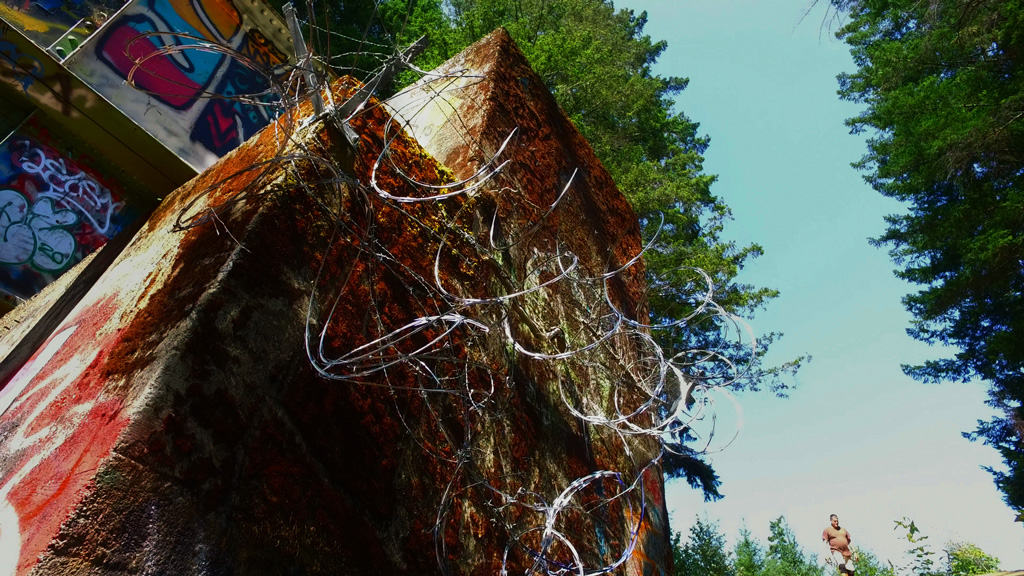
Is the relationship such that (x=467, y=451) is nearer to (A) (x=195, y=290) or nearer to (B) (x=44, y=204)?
(A) (x=195, y=290)

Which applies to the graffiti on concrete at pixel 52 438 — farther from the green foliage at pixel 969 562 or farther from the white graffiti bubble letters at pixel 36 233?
the green foliage at pixel 969 562

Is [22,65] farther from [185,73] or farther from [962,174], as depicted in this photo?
[962,174]

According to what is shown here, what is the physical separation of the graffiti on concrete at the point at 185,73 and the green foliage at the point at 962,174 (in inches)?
290

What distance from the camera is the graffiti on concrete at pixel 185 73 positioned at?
4.09 metres

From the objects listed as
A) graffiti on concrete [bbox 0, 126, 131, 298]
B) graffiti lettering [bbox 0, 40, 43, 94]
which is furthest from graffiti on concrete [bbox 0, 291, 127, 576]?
graffiti lettering [bbox 0, 40, 43, 94]

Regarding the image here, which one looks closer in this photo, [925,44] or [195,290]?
[195,290]

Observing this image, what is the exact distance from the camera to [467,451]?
1.81m

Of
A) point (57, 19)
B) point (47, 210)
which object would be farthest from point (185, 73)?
point (47, 210)

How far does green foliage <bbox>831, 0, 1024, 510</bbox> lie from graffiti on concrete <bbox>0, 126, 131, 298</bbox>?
8.63 meters

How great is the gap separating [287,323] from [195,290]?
20 centimetres

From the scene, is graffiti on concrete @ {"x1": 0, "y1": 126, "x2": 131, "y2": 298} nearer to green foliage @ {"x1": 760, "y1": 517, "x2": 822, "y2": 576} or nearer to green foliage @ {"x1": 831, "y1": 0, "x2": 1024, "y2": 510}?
green foliage @ {"x1": 831, "y1": 0, "x2": 1024, "y2": 510}

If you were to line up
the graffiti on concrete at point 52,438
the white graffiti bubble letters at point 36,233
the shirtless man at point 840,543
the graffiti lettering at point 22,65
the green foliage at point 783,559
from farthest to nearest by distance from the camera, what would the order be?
the green foliage at point 783,559, the shirtless man at point 840,543, the graffiti lettering at point 22,65, the white graffiti bubble letters at point 36,233, the graffiti on concrete at point 52,438

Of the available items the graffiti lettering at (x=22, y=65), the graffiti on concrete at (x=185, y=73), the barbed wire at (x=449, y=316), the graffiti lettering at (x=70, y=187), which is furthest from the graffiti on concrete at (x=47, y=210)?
the barbed wire at (x=449, y=316)

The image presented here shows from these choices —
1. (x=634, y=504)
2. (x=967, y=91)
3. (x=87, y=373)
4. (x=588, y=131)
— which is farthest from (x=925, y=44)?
(x=87, y=373)
